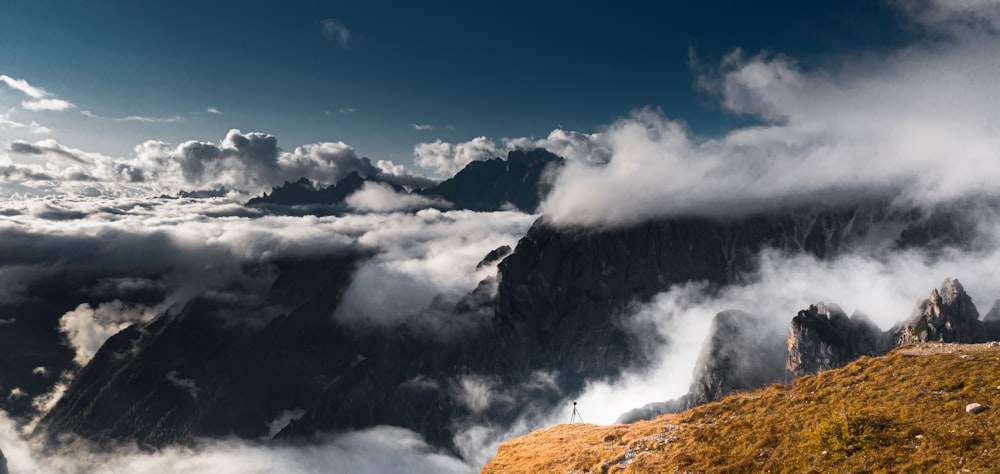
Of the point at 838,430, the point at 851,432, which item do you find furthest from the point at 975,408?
the point at 838,430

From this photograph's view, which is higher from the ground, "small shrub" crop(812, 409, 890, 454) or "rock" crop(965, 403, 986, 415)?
"rock" crop(965, 403, 986, 415)

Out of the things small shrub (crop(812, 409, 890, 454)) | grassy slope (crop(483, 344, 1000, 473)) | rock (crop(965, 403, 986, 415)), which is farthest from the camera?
small shrub (crop(812, 409, 890, 454))

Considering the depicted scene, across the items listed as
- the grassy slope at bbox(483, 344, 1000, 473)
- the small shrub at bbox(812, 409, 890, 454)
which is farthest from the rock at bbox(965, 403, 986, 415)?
the small shrub at bbox(812, 409, 890, 454)

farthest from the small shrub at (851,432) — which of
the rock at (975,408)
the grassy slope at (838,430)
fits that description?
the rock at (975,408)

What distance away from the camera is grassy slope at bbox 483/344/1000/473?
25.4m

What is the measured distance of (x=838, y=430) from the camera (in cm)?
2812

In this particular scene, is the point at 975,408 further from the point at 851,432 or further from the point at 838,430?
the point at 838,430

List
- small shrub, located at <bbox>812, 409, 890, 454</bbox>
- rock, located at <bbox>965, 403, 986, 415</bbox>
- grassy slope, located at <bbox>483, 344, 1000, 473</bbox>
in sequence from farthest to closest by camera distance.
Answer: small shrub, located at <bbox>812, 409, 890, 454</bbox>
rock, located at <bbox>965, 403, 986, 415</bbox>
grassy slope, located at <bbox>483, 344, 1000, 473</bbox>

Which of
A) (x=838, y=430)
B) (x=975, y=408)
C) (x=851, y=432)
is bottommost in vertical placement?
(x=838, y=430)

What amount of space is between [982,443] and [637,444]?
21325 millimetres

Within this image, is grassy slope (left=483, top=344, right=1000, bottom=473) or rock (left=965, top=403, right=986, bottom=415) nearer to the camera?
grassy slope (left=483, top=344, right=1000, bottom=473)

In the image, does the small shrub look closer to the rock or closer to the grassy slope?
the grassy slope

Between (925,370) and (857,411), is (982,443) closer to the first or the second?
(857,411)

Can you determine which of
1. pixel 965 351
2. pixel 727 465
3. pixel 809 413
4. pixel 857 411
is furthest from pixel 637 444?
pixel 965 351
